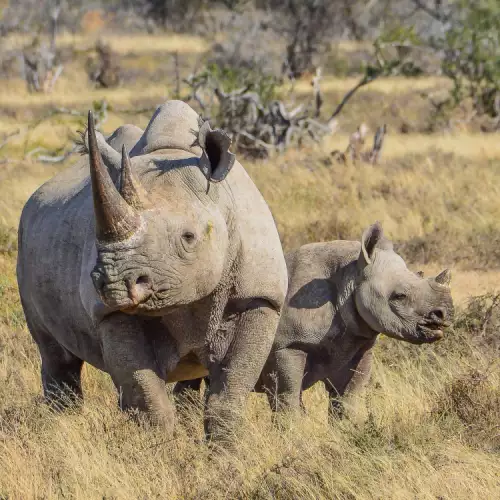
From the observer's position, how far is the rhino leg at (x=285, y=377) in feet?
21.8

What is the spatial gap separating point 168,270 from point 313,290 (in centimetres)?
211

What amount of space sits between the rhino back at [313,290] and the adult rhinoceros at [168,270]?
3.03 ft

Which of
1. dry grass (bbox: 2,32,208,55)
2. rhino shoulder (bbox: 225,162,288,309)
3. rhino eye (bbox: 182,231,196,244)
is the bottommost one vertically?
dry grass (bbox: 2,32,208,55)

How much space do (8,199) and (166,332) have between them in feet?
26.3

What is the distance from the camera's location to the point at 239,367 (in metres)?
5.72

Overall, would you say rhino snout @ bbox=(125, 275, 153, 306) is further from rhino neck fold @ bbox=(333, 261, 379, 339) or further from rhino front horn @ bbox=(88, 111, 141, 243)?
rhino neck fold @ bbox=(333, 261, 379, 339)

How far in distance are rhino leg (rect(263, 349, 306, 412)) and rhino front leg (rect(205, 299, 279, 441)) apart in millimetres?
822

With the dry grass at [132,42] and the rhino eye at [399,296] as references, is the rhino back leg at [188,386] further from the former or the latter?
the dry grass at [132,42]

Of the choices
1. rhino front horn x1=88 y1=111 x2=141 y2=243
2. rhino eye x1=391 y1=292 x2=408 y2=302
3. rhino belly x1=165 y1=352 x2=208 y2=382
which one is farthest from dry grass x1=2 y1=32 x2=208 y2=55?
rhino front horn x1=88 y1=111 x2=141 y2=243

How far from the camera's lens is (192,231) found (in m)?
5.14

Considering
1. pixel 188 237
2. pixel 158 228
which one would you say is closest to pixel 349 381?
pixel 188 237

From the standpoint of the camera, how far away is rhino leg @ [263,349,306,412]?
6.64m

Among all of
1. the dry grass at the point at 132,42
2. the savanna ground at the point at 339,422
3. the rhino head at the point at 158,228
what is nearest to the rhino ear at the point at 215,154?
the rhino head at the point at 158,228

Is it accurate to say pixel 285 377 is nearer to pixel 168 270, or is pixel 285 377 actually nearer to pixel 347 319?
pixel 347 319
